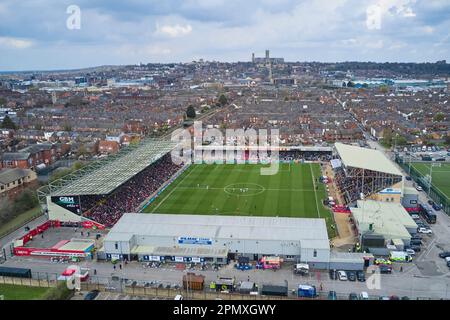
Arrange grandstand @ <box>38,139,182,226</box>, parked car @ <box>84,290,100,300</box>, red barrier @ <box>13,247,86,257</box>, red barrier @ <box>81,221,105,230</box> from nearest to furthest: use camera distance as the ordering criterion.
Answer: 1. parked car @ <box>84,290,100,300</box>
2. red barrier @ <box>13,247,86,257</box>
3. red barrier @ <box>81,221,105,230</box>
4. grandstand @ <box>38,139,182,226</box>

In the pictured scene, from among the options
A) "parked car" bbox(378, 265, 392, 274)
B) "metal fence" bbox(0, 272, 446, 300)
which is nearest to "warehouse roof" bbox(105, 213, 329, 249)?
"parked car" bbox(378, 265, 392, 274)

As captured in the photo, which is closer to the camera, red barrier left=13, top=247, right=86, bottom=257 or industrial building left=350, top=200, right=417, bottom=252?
red barrier left=13, top=247, right=86, bottom=257

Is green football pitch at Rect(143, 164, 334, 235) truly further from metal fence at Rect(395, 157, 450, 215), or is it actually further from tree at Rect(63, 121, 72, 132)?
tree at Rect(63, 121, 72, 132)

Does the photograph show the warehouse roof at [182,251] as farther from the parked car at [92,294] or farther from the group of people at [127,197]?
the group of people at [127,197]

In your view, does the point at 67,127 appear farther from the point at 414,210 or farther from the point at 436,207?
the point at 436,207

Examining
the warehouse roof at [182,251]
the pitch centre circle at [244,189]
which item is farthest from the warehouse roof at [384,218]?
the warehouse roof at [182,251]

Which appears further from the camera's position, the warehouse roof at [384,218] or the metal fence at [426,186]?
the metal fence at [426,186]
